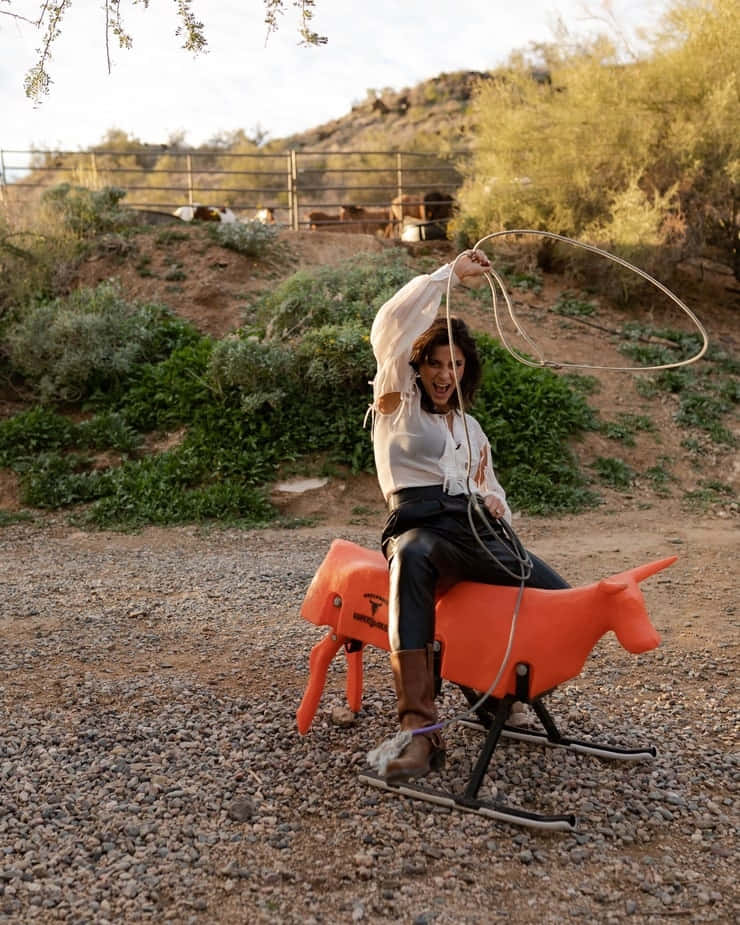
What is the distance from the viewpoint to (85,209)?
41.5 feet

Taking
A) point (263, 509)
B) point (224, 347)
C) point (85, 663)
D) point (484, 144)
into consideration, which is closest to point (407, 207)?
point (484, 144)

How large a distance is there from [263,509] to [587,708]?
14.7ft

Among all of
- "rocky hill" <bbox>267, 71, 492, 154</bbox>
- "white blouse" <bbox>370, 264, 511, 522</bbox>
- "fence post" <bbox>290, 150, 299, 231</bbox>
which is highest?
"rocky hill" <bbox>267, 71, 492, 154</bbox>

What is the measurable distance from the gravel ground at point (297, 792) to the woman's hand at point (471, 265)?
5.78 ft

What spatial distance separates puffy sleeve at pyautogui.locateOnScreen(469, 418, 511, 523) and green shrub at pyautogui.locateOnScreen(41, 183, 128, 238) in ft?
34.5

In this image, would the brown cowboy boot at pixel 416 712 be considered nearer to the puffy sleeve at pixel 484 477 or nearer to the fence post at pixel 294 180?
the puffy sleeve at pixel 484 477

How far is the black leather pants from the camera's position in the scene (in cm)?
279

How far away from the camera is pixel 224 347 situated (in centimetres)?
881

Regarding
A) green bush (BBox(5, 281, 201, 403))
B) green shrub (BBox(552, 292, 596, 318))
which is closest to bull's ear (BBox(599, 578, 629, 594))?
green bush (BBox(5, 281, 201, 403))

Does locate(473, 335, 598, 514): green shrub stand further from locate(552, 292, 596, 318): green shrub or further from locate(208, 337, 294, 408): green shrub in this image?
locate(552, 292, 596, 318): green shrub

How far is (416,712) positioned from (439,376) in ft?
3.81

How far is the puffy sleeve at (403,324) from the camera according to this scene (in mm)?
2988

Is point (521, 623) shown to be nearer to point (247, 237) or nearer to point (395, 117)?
point (247, 237)

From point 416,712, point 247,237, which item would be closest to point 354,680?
point 416,712
